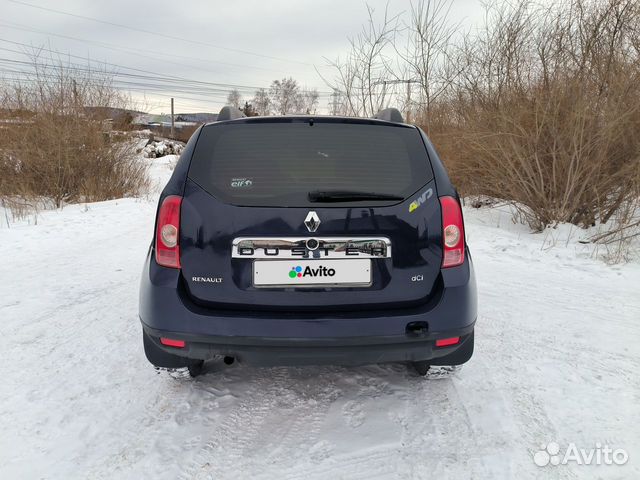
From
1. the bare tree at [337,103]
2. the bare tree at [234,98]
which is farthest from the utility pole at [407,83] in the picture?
the bare tree at [234,98]

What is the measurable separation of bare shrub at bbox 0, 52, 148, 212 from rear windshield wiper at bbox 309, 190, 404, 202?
31.1 ft

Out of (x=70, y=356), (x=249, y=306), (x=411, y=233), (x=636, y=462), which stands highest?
(x=411, y=233)

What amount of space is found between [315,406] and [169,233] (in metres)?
1.21

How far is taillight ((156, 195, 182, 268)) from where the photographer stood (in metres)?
2.03

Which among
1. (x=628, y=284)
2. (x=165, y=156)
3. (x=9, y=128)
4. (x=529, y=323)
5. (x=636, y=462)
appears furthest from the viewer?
(x=165, y=156)

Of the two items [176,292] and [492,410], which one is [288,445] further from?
[492,410]

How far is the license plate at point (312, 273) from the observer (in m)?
1.96

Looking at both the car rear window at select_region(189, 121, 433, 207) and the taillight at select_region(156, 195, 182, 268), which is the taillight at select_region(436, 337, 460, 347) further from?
the taillight at select_region(156, 195, 182, 268)

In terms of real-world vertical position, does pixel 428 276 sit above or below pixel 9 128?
below

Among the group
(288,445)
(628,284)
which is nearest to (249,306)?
(288,445)

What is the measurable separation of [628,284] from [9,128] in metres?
11.9

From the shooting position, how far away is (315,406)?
2.30 meters

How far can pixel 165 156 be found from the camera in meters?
25.0

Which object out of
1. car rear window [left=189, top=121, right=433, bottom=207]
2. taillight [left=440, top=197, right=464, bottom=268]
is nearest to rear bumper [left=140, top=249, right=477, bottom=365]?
taillight [left=440, top=197, right=464, bottom=268]
